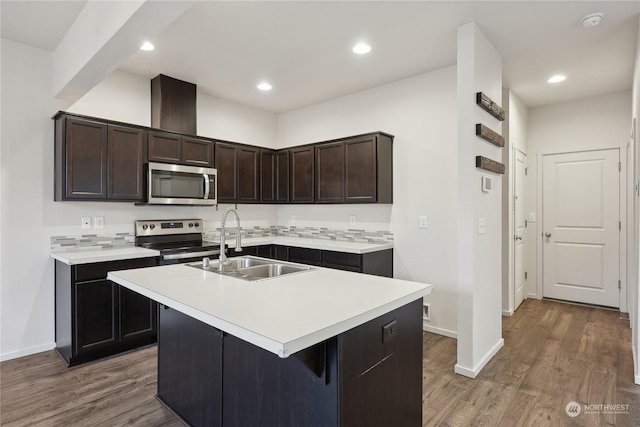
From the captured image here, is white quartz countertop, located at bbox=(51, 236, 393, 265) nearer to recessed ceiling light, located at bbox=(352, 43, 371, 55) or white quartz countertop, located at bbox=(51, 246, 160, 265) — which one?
white quartz countertop, located at bbox=(51, 246, 160, 265)

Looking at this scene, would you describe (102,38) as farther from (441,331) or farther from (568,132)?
(568,132)

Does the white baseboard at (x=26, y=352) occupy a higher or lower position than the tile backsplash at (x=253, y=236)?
lower

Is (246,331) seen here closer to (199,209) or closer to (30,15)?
(30,15)

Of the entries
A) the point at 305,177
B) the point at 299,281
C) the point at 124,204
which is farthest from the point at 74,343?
the point at 305,177

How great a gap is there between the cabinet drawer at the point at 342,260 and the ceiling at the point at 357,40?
1.89 meters

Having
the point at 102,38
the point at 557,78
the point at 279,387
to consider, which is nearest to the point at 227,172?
the point at 102,38

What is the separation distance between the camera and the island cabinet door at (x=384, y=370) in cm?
132

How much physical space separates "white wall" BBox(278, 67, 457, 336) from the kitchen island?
5.83 feet

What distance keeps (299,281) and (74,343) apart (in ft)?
7.00

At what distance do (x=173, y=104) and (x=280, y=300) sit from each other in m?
3.07

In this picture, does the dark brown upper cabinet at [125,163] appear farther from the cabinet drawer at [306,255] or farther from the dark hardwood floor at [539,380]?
the dark hardwood floor at [539,380]

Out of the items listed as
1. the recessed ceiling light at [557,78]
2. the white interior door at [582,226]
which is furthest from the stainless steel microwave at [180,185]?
the white interior door at [582,226]

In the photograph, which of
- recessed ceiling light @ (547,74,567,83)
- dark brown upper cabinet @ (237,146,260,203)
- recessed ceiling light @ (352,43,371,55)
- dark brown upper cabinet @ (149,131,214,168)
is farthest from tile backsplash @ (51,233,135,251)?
recessed ceiling light @ (547,74,567,83)

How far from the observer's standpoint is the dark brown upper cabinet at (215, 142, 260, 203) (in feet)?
13.3
